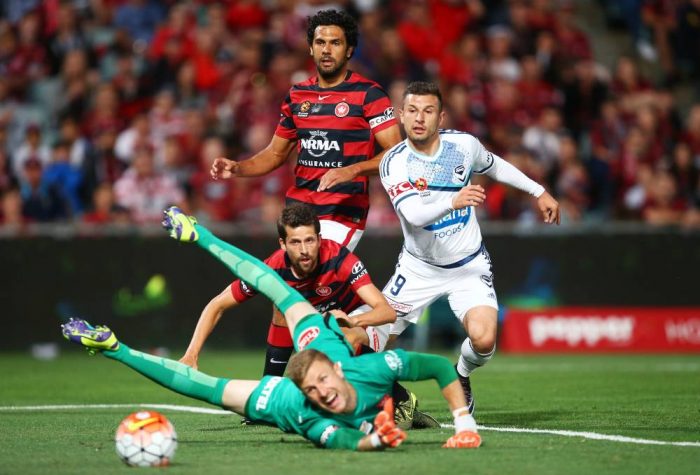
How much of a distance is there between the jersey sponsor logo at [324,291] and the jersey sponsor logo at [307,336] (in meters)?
1.08

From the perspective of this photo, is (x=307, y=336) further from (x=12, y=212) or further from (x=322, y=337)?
(x=12, y=212)

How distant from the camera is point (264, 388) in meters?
7.58

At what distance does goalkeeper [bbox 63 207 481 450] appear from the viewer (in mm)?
7102

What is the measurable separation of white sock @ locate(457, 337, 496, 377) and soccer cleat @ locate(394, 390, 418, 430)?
0.67 m

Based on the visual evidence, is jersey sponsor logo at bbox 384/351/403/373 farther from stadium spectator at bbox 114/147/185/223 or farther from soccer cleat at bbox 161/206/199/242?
stadium spectator at bbox 114/147/185/223

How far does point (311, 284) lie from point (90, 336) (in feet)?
5.84

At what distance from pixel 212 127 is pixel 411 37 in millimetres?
3663

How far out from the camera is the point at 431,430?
8.64 metres

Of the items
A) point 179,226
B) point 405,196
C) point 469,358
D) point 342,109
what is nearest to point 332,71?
point 342,109

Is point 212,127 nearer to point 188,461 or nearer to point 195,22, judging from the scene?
point 195,22

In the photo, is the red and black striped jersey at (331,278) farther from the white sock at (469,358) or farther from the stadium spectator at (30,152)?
the stadium spectator at (30,152)

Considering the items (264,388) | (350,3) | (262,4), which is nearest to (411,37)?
(350,3)

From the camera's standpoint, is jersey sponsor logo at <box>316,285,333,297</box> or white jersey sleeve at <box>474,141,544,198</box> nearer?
jersey sponsor logo at <box>316,285,333,297</box>

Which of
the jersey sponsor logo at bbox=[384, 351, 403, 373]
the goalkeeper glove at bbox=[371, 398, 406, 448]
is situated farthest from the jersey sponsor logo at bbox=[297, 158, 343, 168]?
the goalkeeper glove at bbox=[371, 398, 406, 448]
